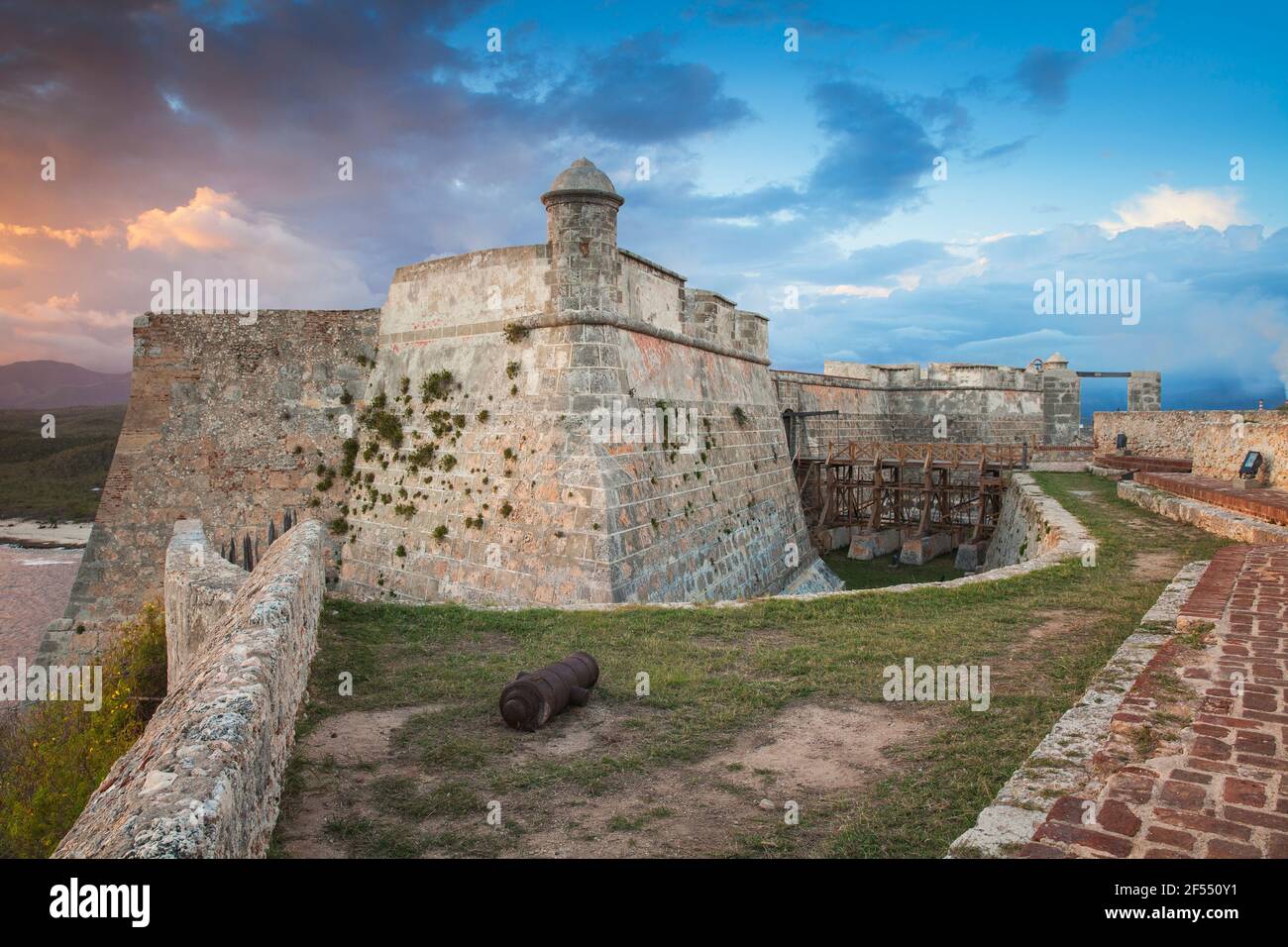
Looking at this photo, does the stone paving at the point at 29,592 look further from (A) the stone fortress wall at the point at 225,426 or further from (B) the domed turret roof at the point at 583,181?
(B) the domed turret roof at the point at 583,181

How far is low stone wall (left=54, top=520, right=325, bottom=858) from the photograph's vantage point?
2773mm

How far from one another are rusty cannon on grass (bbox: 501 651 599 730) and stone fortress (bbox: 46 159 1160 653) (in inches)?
188

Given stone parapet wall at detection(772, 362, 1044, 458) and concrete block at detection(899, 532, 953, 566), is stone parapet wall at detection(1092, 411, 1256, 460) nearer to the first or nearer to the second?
stone parapet wall at detection(772, 362, 1044, 458)

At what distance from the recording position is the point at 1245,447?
12.9 meters

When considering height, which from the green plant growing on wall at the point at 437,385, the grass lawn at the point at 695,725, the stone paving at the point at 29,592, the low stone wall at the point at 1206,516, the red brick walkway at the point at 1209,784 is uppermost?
the green plant growing on wall at the point at 437,385

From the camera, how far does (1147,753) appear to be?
3.58 metres

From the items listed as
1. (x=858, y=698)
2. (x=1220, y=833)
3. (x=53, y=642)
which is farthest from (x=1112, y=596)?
(x=53, y=642)

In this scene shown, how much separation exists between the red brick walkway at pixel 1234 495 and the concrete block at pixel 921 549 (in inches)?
279

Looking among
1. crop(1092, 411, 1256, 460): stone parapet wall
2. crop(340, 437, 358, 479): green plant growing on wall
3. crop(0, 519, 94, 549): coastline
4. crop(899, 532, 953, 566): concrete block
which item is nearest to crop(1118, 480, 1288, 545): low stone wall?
crop(899, 532, 953, 566): concrete block

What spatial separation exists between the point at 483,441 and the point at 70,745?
7036mm

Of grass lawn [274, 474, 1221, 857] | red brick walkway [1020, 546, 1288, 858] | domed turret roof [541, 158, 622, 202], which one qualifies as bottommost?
grass lawn [274, 474, 1221, 857]

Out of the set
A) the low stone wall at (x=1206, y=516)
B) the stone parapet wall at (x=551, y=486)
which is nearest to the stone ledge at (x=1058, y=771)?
the low stone wall at (x=1206, y=516)

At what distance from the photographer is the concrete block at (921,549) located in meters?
21.5

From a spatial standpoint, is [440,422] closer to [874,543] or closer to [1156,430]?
[874,543]
